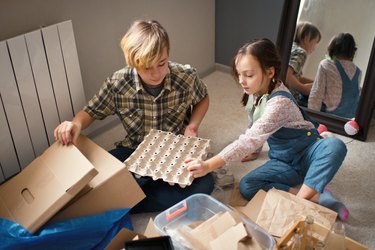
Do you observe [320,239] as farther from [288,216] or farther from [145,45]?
[145,45]

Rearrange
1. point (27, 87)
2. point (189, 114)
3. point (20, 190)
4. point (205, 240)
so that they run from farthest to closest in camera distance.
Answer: point (189, 114) < point (27, 87) < point (20, 190) < point (205, 240)

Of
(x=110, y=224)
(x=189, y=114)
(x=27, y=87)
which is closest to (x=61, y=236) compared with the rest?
(x=110, y=224)

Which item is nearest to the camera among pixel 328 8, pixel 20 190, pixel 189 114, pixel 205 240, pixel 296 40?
pixel 205 240

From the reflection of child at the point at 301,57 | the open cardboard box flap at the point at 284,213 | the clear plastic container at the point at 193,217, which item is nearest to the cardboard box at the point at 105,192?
the clear plastic container at the point at 193,217

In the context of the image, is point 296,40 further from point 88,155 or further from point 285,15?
point 88,155

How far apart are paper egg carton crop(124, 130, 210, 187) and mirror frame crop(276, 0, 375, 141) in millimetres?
794

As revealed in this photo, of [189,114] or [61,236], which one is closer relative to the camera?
[61,236]

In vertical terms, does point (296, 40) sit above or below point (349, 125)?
above

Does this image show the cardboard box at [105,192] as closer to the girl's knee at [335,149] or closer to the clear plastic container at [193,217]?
the clear plastic container at [193,217]

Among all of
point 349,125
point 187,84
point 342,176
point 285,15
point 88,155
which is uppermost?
point 285,15

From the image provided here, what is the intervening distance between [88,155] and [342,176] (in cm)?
103

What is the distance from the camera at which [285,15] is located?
1.88m

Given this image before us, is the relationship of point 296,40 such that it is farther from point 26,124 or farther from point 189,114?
point 26,124

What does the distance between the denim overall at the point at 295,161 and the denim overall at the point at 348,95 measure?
470mm
